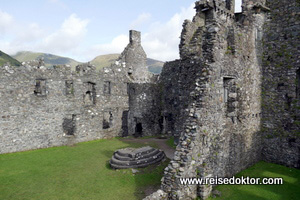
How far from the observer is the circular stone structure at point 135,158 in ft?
42.2

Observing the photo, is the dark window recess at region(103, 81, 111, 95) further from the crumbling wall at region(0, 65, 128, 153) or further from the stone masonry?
the stone masonry

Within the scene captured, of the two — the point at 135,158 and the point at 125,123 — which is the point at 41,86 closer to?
the point at 125,123

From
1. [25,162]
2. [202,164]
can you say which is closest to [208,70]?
[202,164]

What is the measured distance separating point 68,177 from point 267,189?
Answer: 32.5 ft

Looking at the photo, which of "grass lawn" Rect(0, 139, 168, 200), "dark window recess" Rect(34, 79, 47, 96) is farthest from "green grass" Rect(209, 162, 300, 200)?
"dark window recess" Rect(34, 79, 47, 96)

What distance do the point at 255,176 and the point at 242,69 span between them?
221 inches

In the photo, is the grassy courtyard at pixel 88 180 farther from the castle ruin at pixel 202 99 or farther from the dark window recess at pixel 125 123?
the dark window recess at pixel 125 123

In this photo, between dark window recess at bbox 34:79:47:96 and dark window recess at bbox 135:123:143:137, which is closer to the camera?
dark window recess at bbox 34:79:47:96

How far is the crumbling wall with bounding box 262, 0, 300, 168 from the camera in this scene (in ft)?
41.8

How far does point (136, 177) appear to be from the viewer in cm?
1174

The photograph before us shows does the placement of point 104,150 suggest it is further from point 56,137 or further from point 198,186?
point 198,186

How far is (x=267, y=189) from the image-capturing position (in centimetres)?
1027

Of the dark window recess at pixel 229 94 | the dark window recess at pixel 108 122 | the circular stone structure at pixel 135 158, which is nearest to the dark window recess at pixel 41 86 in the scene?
the dark window recess at pixel 108 122

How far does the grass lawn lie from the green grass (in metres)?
3.44
